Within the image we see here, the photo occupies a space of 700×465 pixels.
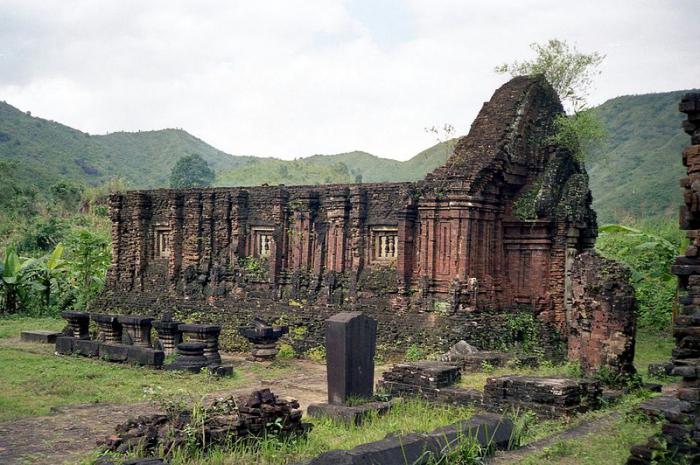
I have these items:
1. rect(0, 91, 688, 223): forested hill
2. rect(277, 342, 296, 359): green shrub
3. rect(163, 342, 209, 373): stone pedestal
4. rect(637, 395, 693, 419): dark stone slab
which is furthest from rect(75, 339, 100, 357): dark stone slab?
rect(0, 91, 688, 223): forested hill

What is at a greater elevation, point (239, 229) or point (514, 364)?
point (239, 229)

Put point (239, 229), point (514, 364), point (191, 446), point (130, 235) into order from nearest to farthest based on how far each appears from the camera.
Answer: point (191, 446) < point (514, 364) < point (239, 229) < point (130, 235)

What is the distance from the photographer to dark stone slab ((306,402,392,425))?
29.6ft

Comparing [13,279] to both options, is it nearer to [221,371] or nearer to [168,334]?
[168,334]

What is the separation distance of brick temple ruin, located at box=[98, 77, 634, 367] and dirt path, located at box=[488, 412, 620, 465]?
3042 millimetres

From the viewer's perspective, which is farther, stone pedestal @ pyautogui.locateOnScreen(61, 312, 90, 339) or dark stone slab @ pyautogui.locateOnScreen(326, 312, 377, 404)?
stone pedestal @ pyautogui.locateOnScreen(61, 312, 90, 339)

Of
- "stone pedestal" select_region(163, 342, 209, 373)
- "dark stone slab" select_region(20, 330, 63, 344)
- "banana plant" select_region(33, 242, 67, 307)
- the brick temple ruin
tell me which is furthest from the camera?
"banana plant" select_region(33, 242, 67, 307)

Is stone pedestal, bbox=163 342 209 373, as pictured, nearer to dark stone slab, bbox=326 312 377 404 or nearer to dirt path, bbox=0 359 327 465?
dirt path, bbox=0 359 327 465

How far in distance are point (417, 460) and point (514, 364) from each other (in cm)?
625

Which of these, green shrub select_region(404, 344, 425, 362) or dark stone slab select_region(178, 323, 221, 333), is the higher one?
dark stone slab select_region(178, 323, 221, 333)

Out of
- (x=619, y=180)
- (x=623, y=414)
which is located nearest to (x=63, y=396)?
(x=623, y=414)

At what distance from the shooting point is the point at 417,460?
21.0 feet

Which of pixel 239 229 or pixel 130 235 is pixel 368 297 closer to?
pixel 239 229

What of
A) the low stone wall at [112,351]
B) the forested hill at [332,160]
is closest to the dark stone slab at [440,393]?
the low stone wall at [112,351]
